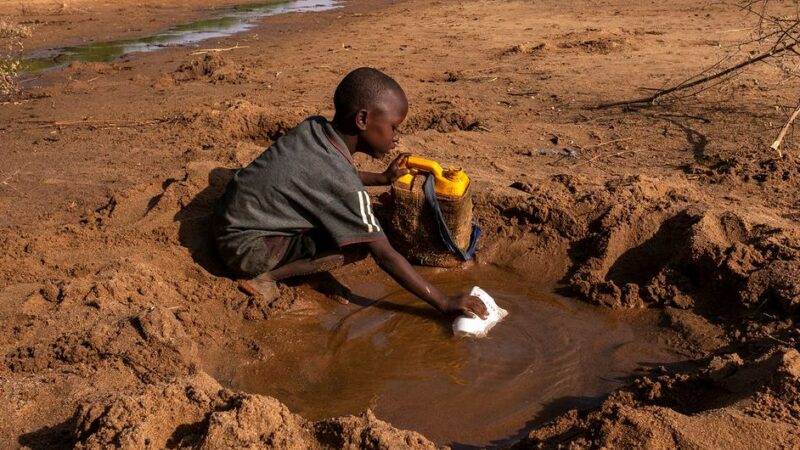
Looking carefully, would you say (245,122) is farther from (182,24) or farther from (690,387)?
(182,24)

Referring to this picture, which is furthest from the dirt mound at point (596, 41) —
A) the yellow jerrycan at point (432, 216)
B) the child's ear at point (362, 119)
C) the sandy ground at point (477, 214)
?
the child's ear at point (362, 119)

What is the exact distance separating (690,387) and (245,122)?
4.19 m

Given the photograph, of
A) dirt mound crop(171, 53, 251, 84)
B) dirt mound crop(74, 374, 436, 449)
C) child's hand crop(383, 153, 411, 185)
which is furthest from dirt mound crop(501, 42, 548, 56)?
dirt mound crop(74, 374, 436, 449)

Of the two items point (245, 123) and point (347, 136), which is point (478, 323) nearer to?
point (347, 136)

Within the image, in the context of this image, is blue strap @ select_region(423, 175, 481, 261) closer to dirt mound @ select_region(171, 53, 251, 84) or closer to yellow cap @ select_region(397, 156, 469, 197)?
yellow cap @ select_region(397, 156, 469, 197)

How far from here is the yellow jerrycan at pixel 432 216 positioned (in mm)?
3654

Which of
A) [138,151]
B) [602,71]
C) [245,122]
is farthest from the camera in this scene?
[602,71]

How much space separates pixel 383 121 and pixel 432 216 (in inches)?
27.3

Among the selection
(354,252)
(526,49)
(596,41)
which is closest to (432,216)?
(354,252)

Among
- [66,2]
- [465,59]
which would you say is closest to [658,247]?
[465,59]

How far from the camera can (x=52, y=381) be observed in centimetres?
252

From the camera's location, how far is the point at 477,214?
4.20 meters

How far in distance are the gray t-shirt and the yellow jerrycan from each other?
0.48 m

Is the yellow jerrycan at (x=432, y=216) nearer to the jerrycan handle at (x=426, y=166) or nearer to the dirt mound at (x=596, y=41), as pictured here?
the jerrycan handle at (x=426, y=166)
